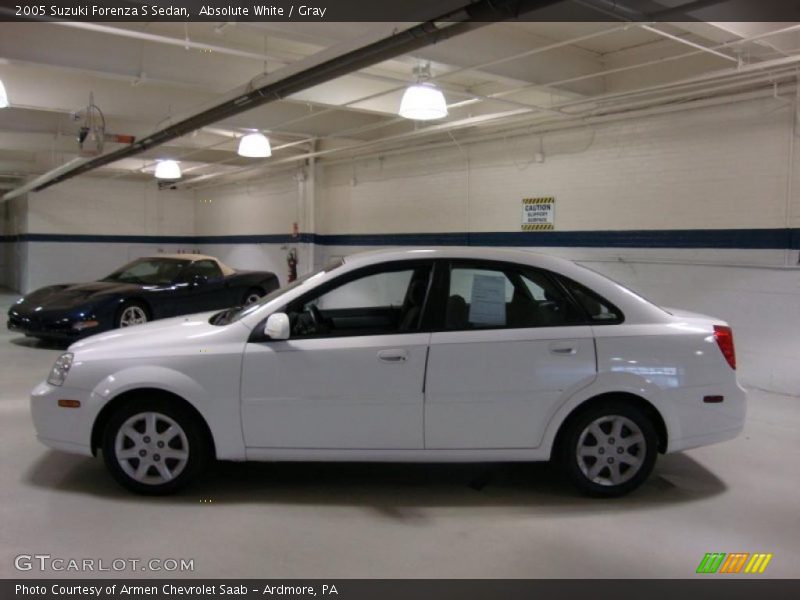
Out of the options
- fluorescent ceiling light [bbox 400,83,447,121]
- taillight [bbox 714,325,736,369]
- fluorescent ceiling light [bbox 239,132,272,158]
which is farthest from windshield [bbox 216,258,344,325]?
fluorescent ceiling light [bbox 239,132,272,158]

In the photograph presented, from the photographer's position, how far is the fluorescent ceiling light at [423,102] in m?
5.86

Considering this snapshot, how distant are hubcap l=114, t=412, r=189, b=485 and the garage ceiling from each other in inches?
131

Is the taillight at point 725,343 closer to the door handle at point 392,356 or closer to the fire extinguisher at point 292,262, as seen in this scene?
the door handle at point 392,356

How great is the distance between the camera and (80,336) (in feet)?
27.5

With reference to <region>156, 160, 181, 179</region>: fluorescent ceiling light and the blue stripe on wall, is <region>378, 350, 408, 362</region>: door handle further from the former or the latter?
<region>156, 160, 181, 179</region>: fluorescent ceiling light

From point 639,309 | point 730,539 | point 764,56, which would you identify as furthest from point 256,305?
point 764,56

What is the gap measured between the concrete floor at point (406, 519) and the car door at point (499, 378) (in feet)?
1.40

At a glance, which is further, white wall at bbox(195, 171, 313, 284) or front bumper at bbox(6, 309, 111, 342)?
white wall at bbox(195, 171, 313, 284)

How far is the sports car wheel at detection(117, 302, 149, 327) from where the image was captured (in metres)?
8.69

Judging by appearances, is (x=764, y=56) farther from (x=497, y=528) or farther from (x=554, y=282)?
(x=497, y=528)

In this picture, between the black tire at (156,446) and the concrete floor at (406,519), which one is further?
the black tire at (156,446)

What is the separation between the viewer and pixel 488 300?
3.69 m
